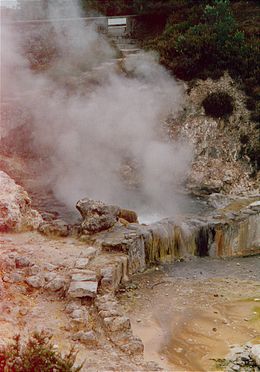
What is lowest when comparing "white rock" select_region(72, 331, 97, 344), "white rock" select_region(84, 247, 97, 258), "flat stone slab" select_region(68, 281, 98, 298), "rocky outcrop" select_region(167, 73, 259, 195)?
"white rock" select_region(72, 331, 97, 344)

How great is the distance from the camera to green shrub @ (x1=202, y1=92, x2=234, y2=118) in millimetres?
17688

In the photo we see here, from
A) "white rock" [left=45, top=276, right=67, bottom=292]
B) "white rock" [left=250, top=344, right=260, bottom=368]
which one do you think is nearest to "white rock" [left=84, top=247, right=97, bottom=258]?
"white rock" [left=45, top=276, right=67, bottom=292]

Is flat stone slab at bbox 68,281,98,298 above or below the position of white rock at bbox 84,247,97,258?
below

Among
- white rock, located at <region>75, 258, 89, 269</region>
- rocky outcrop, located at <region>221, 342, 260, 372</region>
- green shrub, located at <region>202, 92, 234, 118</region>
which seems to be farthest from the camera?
green shrub, located at <region>202, 92, 234, 118</region>

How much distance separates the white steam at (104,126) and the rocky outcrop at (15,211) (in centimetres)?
203

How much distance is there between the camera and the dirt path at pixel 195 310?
7789 millimetres

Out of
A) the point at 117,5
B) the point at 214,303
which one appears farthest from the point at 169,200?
the point at 117,5

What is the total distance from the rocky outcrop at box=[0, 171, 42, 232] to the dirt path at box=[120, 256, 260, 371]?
2.92 m

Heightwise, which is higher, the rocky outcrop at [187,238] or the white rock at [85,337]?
the rocky outcrop at [187,238]

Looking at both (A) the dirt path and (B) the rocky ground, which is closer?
(B) the rocky ground

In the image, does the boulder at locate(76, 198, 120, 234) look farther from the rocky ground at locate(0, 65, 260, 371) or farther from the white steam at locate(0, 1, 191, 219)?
the white steam at locate(0, 1, 191, 219)

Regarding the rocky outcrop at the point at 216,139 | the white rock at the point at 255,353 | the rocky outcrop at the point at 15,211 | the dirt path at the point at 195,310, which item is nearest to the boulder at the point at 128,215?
the dirt path at the point at 195,310

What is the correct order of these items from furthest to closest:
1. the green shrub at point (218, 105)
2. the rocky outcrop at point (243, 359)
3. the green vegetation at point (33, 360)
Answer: the green shrub at point (218, 105) < the rocky outcrop at point (243, 359) < the green vegetation at point (33, 360)

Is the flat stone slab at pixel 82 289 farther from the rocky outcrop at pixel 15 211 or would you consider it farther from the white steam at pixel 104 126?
the white steam at pixel 104 126
